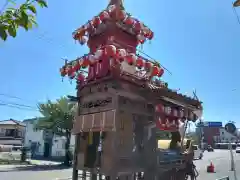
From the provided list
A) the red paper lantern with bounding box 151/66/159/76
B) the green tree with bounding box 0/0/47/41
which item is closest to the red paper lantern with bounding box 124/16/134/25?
the red paper lantern with bounding box 151/66/159/76

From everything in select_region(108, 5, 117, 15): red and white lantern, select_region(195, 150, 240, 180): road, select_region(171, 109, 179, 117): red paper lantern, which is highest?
select_region(108, 5, 117, 15): red and white lantern

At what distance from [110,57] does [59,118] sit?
72.4 ft

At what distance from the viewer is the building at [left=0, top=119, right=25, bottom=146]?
49156mm

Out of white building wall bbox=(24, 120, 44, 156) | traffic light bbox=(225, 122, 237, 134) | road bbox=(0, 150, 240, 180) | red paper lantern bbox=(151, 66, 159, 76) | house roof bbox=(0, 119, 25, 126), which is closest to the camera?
red paper lantern bbox=(151, 66, 159, 76)

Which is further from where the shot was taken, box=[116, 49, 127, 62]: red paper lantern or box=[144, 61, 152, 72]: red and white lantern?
box=[144, 61, 152, 72]: red and white lantern

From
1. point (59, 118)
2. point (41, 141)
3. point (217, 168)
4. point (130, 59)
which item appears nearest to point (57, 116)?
point (59, 118)

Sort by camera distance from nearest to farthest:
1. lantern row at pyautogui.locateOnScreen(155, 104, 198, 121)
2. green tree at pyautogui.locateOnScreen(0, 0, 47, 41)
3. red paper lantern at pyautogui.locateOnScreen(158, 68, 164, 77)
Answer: green tree at pyautogui.locateOnScreen(0, 0, 47, 41), lantern row at pyautogui.locateOnScreen(155, 104, 198, 121), red paper lantern at pyautogui.locateOnScreen(158, 68, 164, 77)

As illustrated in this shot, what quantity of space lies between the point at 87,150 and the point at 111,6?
190 inches

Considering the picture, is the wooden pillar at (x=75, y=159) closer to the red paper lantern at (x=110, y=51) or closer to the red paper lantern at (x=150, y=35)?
the red paper lantern at (x=110, y=51)

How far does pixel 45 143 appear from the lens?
1638 inches

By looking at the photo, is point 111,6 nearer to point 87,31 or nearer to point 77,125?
point 87,31

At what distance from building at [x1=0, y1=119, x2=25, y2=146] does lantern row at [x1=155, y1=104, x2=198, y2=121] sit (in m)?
49.7

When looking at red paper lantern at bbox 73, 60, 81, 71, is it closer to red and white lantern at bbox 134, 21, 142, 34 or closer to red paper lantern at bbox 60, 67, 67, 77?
red paper lantern at bbox 60, 67, 67, 77

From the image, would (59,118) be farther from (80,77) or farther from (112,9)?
(112,9)
